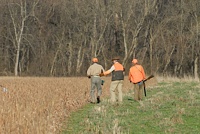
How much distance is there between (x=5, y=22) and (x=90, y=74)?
37565 mm

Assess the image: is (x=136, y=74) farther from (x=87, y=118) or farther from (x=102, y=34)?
(x=102, y=34)

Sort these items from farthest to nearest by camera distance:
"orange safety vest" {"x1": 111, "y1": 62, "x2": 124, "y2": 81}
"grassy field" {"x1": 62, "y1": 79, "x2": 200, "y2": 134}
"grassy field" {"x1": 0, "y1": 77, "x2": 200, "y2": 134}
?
"orange safety vest" {"x1": 111, "y1": 62, "x2": 124, "y2": 81}, "grassy field" {"x1": 62, "y1": 79, "x2": 200, "y2": 134}, "grassy field" {"x1": 0, "y1": 77, "x2": 200, "y2": 134}

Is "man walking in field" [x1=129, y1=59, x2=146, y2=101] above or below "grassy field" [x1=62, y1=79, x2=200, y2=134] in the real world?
above

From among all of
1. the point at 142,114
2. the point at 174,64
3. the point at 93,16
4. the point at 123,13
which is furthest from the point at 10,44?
the point at 142,114

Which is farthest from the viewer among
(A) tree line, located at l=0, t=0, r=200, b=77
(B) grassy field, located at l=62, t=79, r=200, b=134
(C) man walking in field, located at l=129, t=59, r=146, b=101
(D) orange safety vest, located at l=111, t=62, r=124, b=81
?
(A) tree line, located at l=0, t=0, r=200, b=77

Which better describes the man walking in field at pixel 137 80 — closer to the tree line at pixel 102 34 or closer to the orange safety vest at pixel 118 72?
the orange safety vest at pixel 118 72

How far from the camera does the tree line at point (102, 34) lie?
47.9 meters

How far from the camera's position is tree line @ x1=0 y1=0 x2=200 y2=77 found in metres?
47.9

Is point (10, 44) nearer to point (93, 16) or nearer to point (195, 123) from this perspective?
point (93, 16)

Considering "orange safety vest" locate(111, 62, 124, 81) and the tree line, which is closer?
"orange safety vest" locate(111, 62, 124, 81)

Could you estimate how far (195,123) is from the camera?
991 cm


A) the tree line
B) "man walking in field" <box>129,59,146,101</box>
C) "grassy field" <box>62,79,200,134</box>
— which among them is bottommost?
"grassy field" <box>62,79,200,134</box>

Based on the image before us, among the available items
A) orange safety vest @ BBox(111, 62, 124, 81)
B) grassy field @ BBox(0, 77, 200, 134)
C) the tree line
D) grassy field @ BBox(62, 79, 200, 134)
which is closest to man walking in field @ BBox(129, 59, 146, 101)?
orange safety vest @ BBox(111, 62, 124, 81)

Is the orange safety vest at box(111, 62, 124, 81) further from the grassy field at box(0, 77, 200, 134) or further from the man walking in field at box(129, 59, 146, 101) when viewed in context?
the grassy field at box(0, 77, 200, 134)
